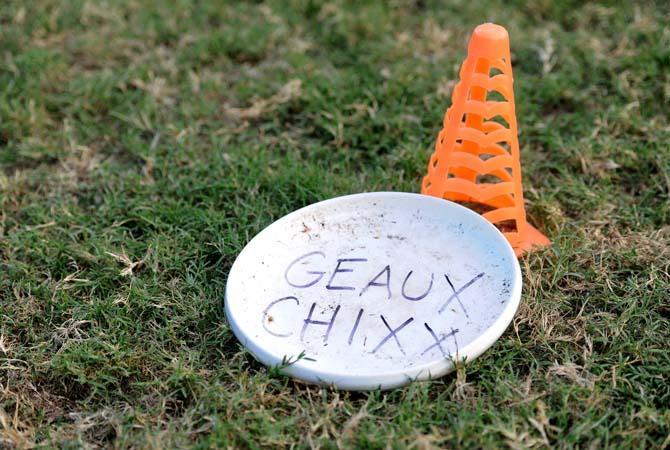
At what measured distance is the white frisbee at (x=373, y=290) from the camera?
7.05ft

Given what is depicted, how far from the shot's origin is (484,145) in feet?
7.98

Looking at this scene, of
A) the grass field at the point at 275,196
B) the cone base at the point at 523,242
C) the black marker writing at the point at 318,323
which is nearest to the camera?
the grass field at the point at 275,196

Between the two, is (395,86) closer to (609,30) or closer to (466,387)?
(609,30)

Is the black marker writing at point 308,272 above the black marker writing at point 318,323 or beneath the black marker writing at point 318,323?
above

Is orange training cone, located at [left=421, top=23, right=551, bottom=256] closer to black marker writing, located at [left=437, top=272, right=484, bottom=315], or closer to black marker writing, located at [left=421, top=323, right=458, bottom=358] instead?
black marker writing, located at [left=437, top=272, right=484, bottom=315]

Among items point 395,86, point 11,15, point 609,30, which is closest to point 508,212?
point 395,86

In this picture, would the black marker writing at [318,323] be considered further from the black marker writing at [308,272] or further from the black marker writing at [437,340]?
the black marker writing at [437,340]

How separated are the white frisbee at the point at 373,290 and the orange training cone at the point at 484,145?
0.39ft

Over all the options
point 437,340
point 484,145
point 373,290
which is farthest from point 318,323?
point 484,145

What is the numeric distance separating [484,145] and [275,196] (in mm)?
826

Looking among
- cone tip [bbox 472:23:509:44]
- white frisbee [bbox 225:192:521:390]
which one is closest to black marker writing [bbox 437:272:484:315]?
white frisbee [bbox 225:192:521:390]

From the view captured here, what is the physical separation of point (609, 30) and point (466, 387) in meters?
2.26

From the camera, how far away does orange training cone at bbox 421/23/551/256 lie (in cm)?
231

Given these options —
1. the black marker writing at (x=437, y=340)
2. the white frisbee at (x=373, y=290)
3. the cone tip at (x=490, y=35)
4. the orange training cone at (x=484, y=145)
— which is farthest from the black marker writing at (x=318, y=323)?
the cone tip at (x=490, y=35)
